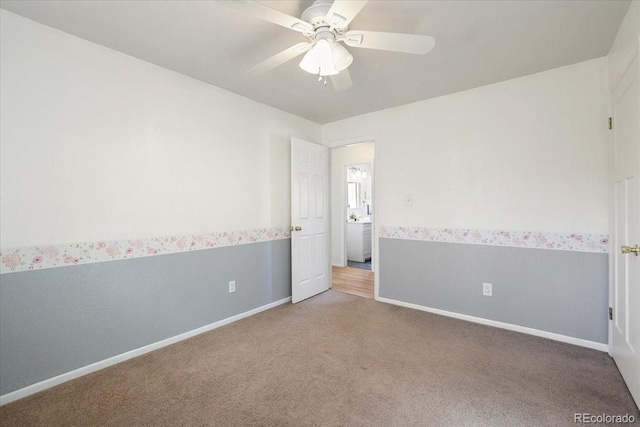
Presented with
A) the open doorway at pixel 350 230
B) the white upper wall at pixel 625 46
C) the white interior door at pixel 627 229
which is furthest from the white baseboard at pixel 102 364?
the white upper wall at pixel 625 46

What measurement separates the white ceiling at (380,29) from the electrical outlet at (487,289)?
6.24 ft

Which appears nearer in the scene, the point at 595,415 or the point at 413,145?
the point at 595,415

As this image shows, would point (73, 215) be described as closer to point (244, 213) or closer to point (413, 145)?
point (244, 213)

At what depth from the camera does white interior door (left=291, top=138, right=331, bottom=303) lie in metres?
3.42

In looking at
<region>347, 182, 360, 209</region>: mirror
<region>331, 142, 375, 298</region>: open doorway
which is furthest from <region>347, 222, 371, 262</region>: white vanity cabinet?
<region>347, 182, 360, 209</region>: mirror

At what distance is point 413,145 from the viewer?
3219 millimetres

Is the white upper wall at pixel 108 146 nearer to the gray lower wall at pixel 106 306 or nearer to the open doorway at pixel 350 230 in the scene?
the gray lower wall at pixel 106 306

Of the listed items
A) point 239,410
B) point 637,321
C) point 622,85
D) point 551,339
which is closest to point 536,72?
point 622,85

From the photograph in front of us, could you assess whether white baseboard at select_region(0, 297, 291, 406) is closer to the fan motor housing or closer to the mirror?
the fan motor housing

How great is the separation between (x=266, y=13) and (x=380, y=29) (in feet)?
2.92

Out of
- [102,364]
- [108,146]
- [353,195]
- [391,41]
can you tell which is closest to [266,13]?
[391,41]

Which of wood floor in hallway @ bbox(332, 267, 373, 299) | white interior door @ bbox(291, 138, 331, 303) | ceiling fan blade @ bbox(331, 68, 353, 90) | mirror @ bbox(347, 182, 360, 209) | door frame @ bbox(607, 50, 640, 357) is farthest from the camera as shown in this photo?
mirror @ bbox(347, 182, 360, 209)

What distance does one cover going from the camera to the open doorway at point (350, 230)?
4371 millimetres

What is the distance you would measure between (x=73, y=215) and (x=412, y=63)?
2.73 metres
